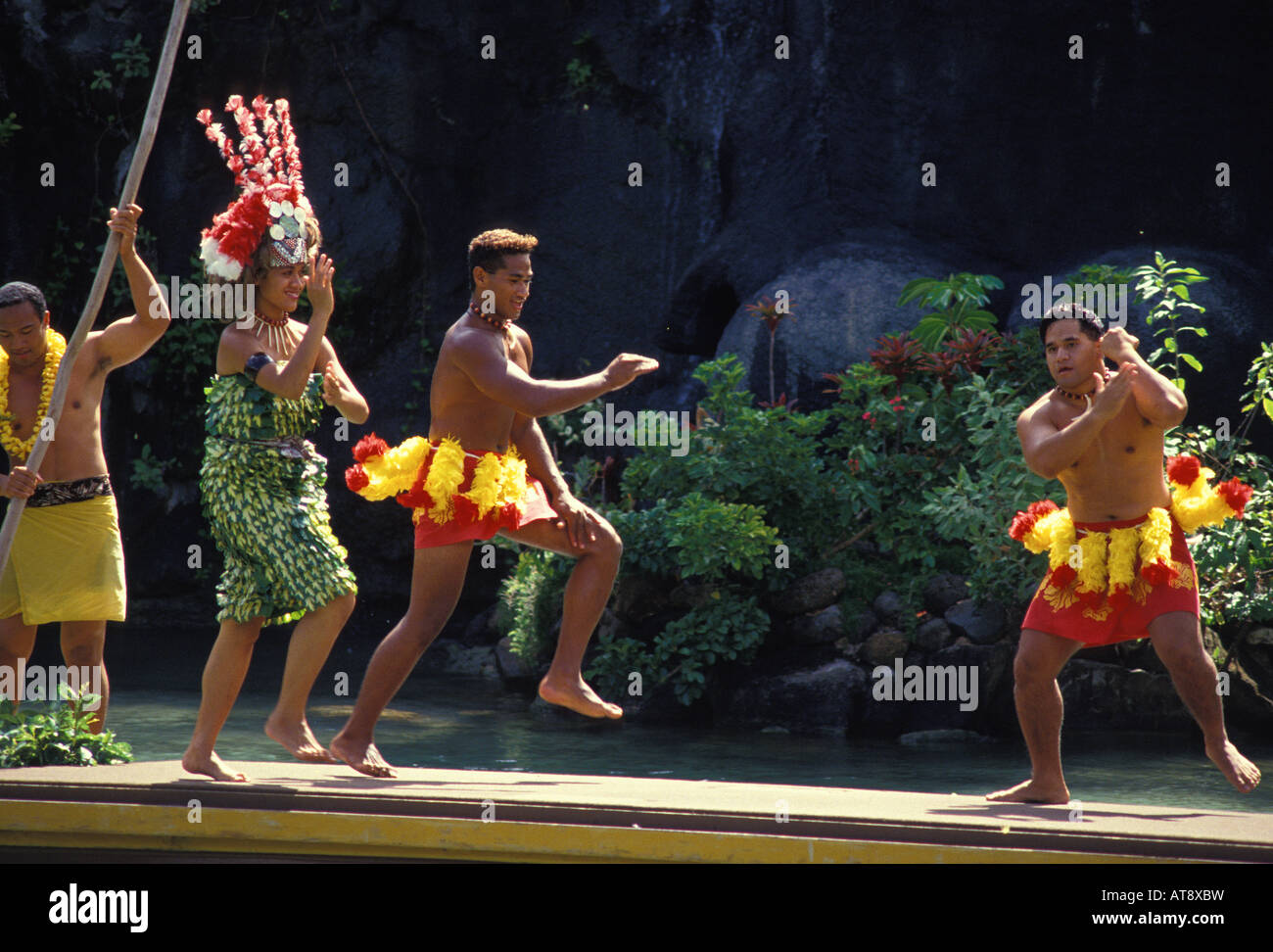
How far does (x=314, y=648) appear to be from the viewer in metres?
4.50

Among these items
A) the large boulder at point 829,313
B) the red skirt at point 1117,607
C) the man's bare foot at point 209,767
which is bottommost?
the man's bare foot at point 209,767

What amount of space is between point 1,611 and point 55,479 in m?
0.49

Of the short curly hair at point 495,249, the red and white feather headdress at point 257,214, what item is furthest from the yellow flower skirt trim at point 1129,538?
the red and white feather headdress at point 257,214

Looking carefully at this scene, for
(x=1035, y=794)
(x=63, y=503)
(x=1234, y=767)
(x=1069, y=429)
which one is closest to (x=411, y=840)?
(x=1035, y=794)

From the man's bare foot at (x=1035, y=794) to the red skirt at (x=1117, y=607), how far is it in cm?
43

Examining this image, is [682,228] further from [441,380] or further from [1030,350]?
[441,380]

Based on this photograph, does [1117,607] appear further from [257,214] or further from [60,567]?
[60,567]

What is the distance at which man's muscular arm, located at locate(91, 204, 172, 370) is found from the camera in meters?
4.77

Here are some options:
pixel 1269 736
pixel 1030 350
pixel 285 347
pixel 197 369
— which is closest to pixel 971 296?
pixel 1030 350

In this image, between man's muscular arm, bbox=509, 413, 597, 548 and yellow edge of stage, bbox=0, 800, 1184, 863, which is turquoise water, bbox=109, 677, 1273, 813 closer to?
man's muscular arm, bbox=509, 413, 597, 548

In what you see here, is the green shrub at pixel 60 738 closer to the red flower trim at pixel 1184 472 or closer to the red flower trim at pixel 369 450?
the red flower trim at pixel 369 450

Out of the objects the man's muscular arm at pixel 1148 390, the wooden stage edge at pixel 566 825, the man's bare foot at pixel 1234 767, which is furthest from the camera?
the man's muscular arm at pixel 1148 390

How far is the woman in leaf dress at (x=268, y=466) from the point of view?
175 inches

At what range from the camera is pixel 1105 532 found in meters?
4.46
